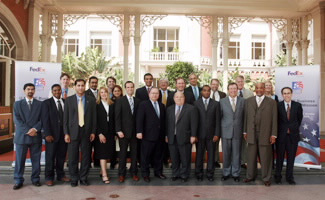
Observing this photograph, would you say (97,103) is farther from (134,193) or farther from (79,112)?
(134,193)

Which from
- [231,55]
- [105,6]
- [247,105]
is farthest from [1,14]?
[231,55]

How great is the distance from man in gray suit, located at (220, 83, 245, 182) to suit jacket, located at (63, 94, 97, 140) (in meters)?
1.83

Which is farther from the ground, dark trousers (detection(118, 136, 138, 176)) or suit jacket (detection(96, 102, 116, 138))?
suit jacket (detection(96, 102, 116, 138))

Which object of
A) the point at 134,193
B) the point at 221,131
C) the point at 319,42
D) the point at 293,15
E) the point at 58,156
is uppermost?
the point at 293,15

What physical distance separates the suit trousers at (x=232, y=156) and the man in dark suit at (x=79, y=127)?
6.23 ft

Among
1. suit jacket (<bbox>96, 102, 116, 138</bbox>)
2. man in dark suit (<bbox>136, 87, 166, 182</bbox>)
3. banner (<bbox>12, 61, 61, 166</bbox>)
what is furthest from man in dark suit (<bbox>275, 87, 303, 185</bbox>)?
banner (<bbox>12, 61, 61, 166</bbox>)

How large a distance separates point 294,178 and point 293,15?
5929mm

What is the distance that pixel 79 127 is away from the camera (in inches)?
163

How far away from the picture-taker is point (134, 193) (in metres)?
3.92

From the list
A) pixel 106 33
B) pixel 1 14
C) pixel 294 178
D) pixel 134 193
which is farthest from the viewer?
pixel 106 33

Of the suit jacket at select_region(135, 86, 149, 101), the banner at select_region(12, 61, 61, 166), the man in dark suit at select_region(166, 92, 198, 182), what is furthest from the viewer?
the suit jacket at select_region(135, 86, 149, 101)

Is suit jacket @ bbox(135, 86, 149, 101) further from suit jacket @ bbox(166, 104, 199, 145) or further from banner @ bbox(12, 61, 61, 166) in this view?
banner @ bbox(12, 61, 61, 166)

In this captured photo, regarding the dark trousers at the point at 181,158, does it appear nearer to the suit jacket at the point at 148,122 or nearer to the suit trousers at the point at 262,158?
the suit jacket at the point at 148,122

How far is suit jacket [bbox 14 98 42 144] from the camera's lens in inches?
161
